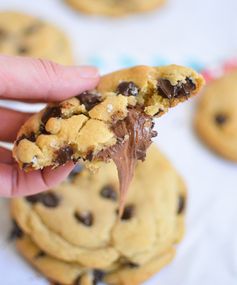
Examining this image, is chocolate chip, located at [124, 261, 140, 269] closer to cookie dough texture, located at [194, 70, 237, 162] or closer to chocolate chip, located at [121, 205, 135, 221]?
chocolate chip, located at [121, 205, 135, 221]

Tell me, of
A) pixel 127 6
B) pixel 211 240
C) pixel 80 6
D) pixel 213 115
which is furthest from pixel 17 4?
pixel 211 240

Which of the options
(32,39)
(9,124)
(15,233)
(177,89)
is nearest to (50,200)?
(15,233)

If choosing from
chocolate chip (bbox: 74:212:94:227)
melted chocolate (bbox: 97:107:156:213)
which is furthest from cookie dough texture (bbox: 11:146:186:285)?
melted chocolate (bbox: 97:107:156:213)

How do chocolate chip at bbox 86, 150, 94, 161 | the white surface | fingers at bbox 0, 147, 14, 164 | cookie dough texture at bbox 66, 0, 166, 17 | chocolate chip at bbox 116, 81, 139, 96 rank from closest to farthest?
chocolate chip at bbox 86, 150, 94, 161, chocolate chip at bbox 116, 81, 139, 96, fingers at bbox 0, 147, 14, 164, the white surface, cookie dough texture at bbox 66, 0, 166, 17

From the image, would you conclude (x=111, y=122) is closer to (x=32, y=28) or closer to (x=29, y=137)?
(x=29, y=137)

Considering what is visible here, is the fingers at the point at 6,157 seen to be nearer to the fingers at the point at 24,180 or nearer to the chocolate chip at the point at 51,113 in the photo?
the fingers at the point at 24,180

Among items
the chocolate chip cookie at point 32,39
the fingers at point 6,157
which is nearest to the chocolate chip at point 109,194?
the fingers at point 6,157
